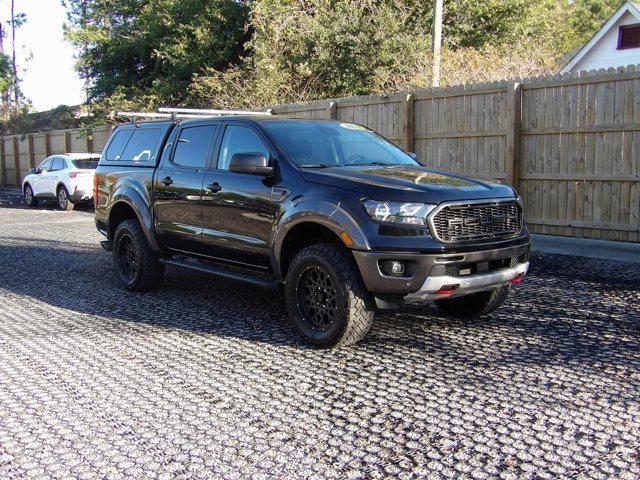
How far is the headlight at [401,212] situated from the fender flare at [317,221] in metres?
0.18

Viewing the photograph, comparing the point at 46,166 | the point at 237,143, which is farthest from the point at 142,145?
the point at 46,166

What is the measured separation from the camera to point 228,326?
6.16 metres

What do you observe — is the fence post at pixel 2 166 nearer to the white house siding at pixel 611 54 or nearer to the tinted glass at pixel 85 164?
the tinted glass at pixel 85 164

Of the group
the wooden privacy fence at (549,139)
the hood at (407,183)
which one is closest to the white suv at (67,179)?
the wooden privacy fence at (549,139)

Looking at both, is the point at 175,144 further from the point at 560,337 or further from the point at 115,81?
the point at 115,81

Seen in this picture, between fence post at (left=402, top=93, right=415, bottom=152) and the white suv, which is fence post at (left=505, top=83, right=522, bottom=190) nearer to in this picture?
fence post at (left=402, top=93, right=415, bottom=152)

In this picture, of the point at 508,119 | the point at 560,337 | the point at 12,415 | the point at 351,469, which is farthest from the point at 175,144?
the point at 508,119

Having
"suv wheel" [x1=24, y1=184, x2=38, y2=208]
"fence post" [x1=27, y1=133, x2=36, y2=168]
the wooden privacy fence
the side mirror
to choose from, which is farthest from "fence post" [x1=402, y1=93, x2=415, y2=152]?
"fence post" [x1=27, y1=133, x2=36, y2=168]

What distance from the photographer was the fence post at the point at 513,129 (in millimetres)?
10570

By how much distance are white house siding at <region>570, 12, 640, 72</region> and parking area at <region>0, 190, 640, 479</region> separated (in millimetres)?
23563

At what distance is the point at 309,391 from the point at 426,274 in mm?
1195

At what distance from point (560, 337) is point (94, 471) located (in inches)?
152

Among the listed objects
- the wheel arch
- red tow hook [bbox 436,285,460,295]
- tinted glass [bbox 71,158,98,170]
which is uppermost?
tinted glass [bbox 71,158,98,170]

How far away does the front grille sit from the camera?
4992 millimetres
